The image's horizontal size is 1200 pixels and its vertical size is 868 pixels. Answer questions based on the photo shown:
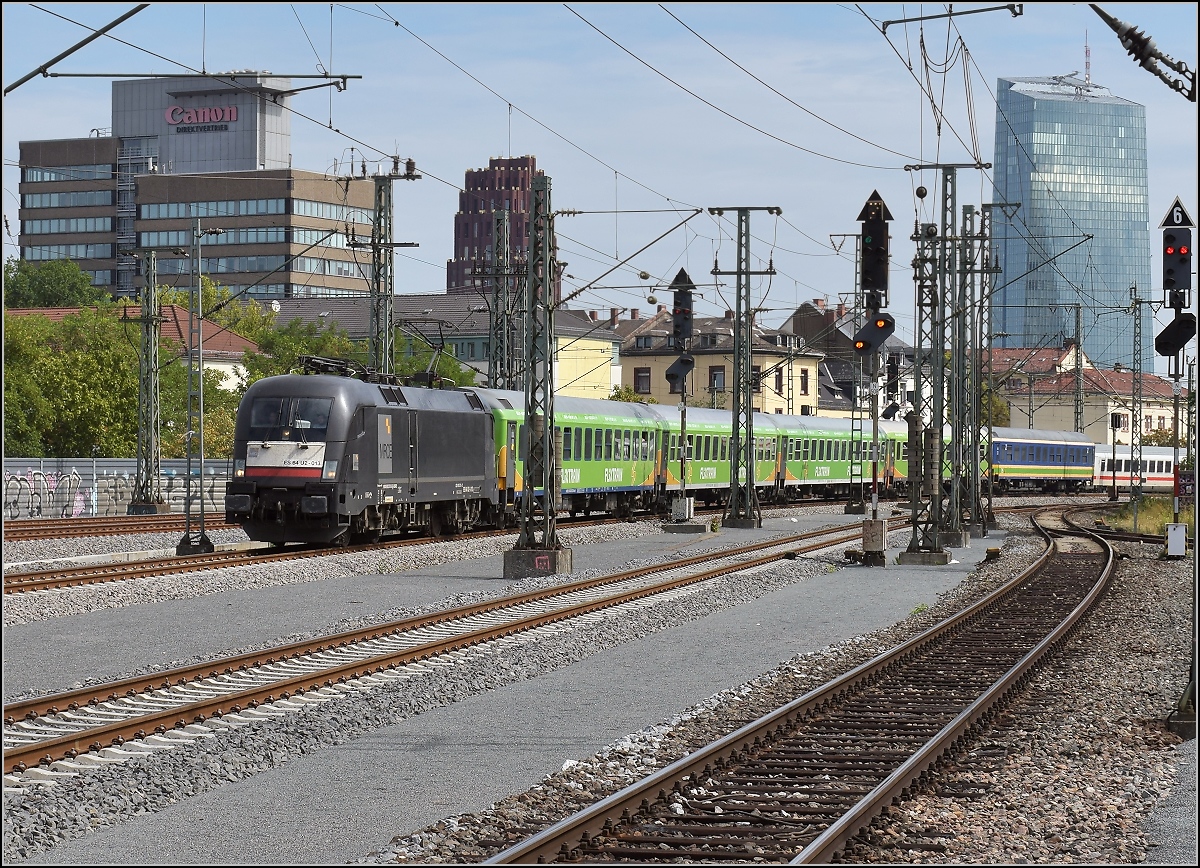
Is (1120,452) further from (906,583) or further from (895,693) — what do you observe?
(895,693)

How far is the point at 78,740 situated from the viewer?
11242mm

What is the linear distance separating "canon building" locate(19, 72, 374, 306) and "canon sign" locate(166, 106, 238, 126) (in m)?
0.10

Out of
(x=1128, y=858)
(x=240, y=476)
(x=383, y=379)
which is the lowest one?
(x=1128, y=858)

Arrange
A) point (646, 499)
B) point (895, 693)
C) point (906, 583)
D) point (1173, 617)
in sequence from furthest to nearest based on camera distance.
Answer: point (646, 499)
point (906, 583)
point (1173, 617)
point (895, 693)

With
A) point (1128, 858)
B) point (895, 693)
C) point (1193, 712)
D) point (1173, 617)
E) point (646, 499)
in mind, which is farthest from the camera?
point (646, 499)

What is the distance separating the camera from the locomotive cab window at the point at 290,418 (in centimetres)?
2905

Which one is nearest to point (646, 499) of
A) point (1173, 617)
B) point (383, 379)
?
point (383, 379)

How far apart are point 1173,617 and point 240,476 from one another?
55.1 feet

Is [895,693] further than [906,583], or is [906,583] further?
[906,583]

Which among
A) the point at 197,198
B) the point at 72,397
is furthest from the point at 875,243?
the point at 197,198

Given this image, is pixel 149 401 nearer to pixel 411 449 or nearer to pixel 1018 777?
pixel 411 449

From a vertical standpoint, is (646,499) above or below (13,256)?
below

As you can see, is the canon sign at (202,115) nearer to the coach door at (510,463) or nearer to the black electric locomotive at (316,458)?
the coach door at (510,463)

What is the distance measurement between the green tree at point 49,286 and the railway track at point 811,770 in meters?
119
